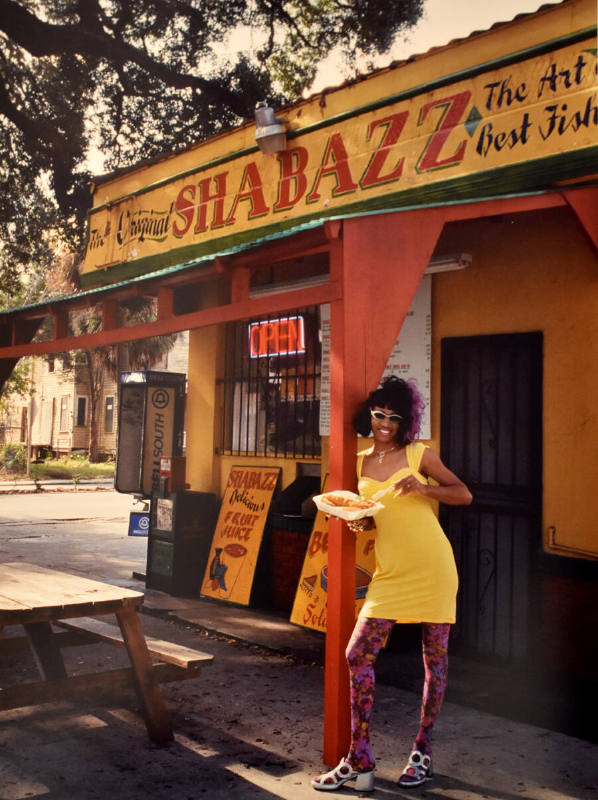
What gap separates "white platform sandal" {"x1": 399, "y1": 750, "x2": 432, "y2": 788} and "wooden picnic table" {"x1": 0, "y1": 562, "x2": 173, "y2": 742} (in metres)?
1.34

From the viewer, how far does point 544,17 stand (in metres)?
5.65

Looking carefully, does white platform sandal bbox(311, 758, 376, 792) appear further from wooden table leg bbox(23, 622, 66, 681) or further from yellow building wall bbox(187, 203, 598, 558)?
yellow building wall bbox(187, 203, 598, 558)

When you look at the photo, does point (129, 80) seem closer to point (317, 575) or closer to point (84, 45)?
point (84, 45)

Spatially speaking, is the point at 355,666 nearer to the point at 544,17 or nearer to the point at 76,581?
the point at 76,581

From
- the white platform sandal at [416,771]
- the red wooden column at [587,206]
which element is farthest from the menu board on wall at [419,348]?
the white platform sandal at [416,771]

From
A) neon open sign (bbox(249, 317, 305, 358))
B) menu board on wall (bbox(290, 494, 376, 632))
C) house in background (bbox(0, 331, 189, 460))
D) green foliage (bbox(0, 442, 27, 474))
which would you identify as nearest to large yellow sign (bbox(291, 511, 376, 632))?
menu board on wall (bbox(290, 494, 376, 632))

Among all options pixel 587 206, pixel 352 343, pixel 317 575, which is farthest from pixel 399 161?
pixel 317 575

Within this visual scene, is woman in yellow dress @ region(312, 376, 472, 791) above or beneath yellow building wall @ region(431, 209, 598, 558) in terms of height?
beneath

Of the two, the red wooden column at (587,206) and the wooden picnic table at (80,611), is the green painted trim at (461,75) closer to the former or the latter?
the red wooden column at (587,206)

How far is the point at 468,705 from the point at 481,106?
14.1 feet

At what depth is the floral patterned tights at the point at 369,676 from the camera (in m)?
3.75

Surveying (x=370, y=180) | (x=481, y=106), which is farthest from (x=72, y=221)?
(x=481, y=106)

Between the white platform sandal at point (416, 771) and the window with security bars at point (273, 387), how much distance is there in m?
4.16

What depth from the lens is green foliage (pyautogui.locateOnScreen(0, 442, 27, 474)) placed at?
28984mm
